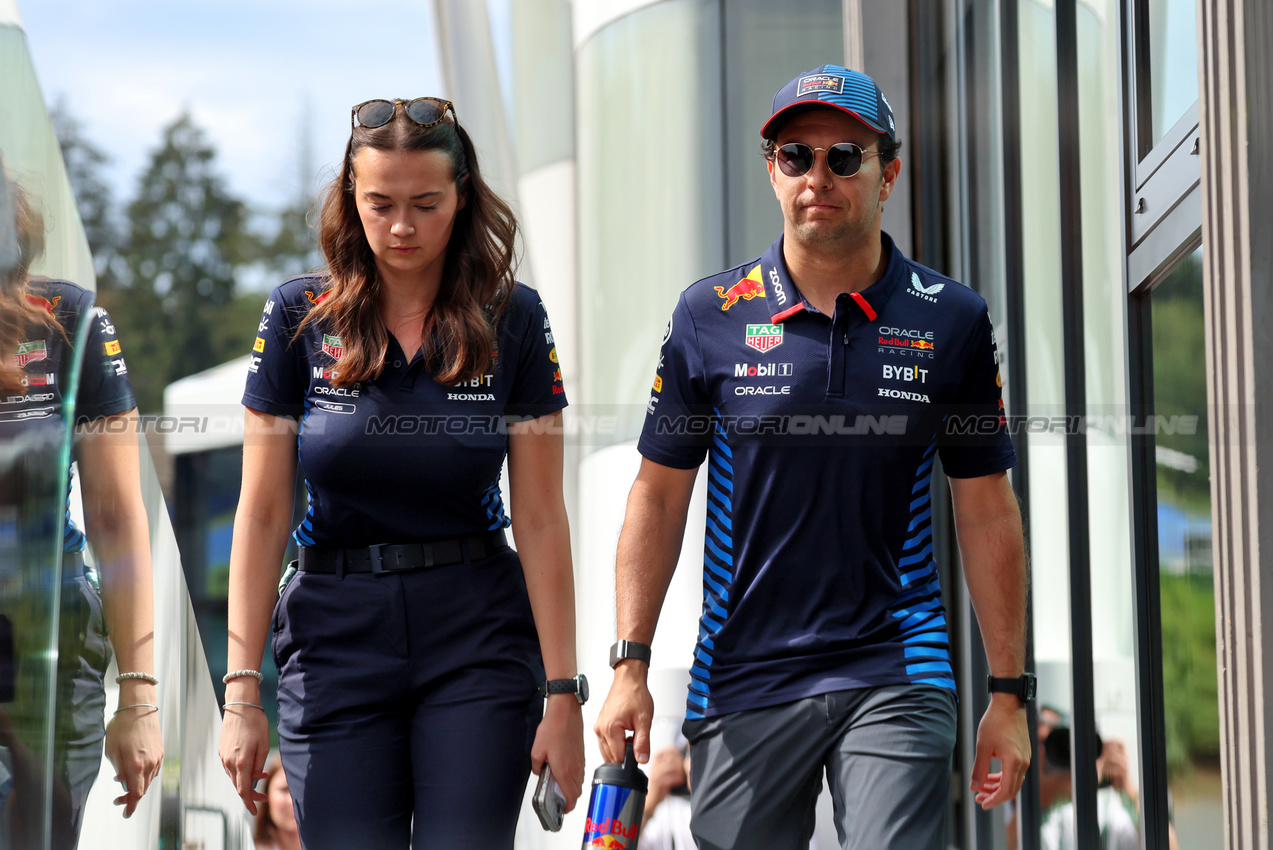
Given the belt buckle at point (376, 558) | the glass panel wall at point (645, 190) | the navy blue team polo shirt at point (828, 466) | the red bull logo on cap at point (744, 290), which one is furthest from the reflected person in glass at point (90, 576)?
the glass panel wall at point (645, 190)

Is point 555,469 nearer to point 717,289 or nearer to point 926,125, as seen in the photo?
point 717,289

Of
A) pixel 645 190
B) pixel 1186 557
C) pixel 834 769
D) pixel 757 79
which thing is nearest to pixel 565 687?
pixel 834 769

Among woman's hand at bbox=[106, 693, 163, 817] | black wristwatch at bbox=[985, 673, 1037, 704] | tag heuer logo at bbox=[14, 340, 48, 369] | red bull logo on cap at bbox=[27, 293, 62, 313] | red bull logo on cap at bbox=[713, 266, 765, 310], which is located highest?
red bull logo on cap at bbox=[27, 293, 62, 313]

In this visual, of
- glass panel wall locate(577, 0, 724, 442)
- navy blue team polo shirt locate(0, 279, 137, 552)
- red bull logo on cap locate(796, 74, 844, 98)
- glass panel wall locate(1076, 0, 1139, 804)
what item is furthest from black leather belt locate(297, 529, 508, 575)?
glass panel wall locate(577, 0, 724, 442)

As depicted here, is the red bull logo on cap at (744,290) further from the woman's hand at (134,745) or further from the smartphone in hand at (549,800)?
the woman's hand at (134,745)

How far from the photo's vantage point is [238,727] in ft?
7.59

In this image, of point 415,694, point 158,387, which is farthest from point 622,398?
point 415,694

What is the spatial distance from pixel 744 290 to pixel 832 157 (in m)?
0.29

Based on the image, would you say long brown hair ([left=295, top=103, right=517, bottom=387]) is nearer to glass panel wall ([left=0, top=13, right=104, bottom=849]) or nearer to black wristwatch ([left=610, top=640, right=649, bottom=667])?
black wristwatch ([left=610, top=640, right=649, bottom=667])

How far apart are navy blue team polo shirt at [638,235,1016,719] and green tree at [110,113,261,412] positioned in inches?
142

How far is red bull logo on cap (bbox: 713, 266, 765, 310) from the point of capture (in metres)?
2.48

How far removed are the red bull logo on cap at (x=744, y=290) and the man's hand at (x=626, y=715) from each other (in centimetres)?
68

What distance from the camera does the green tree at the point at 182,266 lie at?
5.62 metres

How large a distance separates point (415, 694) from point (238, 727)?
320 mm
